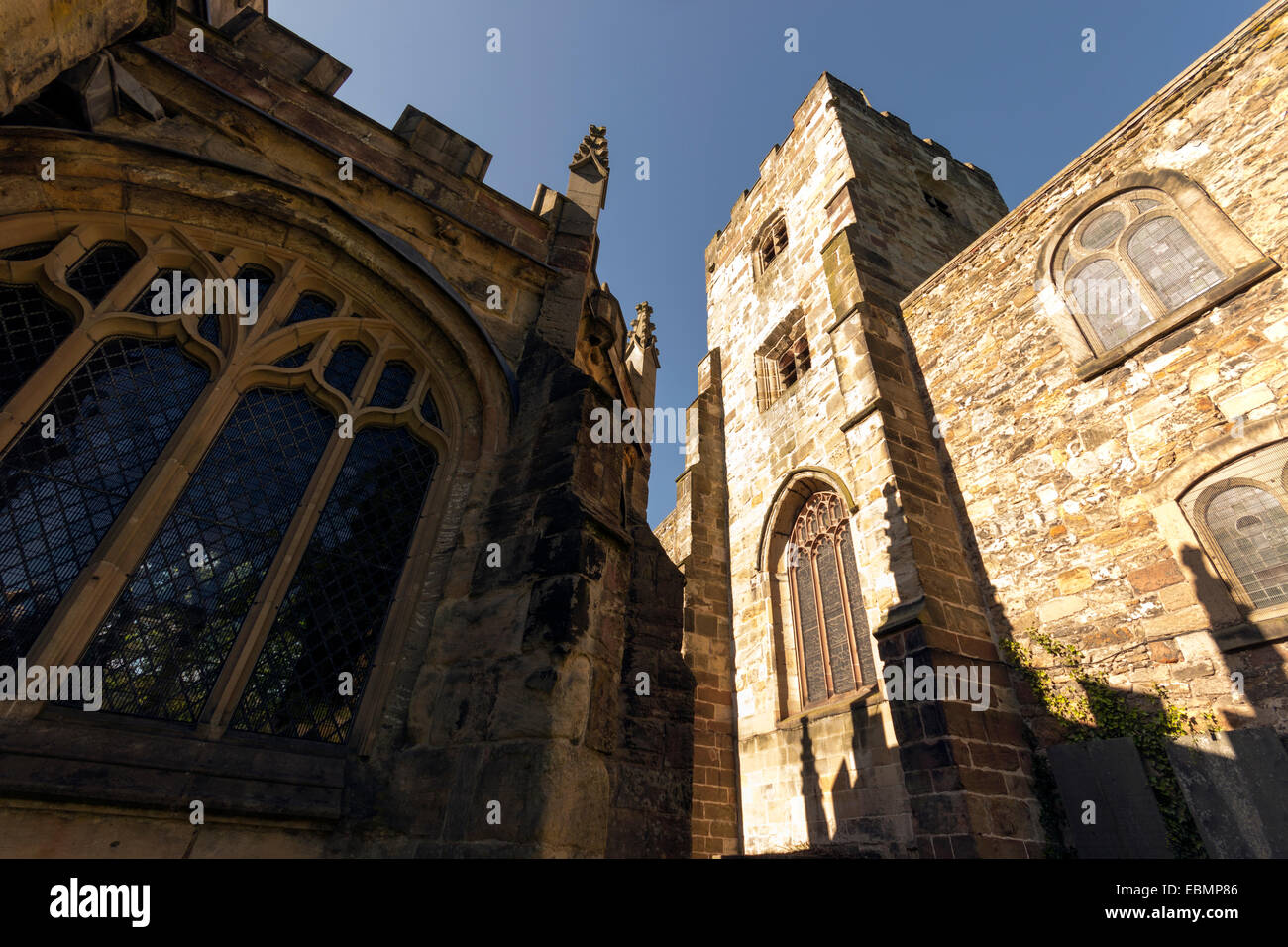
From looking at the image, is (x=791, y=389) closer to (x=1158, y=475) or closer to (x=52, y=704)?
(x=1158, y=475)

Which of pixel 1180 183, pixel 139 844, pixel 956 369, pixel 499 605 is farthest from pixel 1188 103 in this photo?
pixel 139 844

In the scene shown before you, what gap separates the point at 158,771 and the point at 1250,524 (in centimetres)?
773

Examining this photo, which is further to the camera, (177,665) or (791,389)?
(791,389)

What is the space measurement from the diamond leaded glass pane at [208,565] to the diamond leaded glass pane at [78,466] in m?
0.23

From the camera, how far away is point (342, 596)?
3.27m

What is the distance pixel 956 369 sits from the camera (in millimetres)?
8078

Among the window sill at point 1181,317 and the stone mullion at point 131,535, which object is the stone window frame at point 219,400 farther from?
the window sill at point 1181,317

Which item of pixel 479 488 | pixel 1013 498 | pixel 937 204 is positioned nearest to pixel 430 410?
pixel 479 488

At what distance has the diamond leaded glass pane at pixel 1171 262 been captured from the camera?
18.9 feet

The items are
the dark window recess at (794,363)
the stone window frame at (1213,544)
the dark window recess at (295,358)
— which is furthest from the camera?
the dark window recess at (794,363)

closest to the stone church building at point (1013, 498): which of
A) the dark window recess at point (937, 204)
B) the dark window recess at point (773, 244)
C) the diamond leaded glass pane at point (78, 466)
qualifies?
the dark window recess at point (773, 244)

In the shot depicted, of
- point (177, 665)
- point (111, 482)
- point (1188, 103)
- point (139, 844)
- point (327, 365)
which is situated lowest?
point (139, 844)

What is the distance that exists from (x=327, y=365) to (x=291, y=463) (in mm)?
823

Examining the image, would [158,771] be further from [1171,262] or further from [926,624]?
[1171,262]
